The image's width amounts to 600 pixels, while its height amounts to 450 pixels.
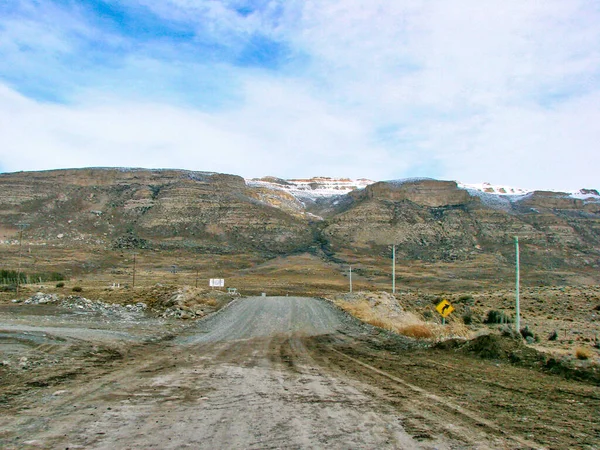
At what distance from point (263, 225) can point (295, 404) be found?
5139 inches

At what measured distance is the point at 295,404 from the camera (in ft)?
22.7

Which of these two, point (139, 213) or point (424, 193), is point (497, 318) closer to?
point (139, 213)

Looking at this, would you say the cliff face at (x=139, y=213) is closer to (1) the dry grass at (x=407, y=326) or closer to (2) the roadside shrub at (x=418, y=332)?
(1) the dry grass at (x=407, y=326)

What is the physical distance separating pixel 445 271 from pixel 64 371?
4109 inches

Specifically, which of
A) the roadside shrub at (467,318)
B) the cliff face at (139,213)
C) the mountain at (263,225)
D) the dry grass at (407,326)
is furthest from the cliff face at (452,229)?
the dry grass at (407,326)

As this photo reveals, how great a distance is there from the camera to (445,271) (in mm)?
106062

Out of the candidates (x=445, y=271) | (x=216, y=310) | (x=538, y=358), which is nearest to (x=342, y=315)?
(x=216, y=310)

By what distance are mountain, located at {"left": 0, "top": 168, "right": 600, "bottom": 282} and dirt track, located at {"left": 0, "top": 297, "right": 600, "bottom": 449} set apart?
9417 cm

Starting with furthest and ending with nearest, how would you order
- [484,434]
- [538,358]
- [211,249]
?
[211,249] → [538,358] → [484,434]

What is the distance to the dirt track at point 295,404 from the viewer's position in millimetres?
5250

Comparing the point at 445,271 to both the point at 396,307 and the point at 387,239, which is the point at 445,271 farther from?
the point at 396,307

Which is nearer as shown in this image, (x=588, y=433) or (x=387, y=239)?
(x=588, y=433)

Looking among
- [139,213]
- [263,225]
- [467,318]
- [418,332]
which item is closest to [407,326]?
[418,332]

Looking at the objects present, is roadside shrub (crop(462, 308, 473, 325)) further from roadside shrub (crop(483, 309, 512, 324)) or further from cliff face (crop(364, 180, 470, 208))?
cliff face (crop(364, 180, 470, 208))
